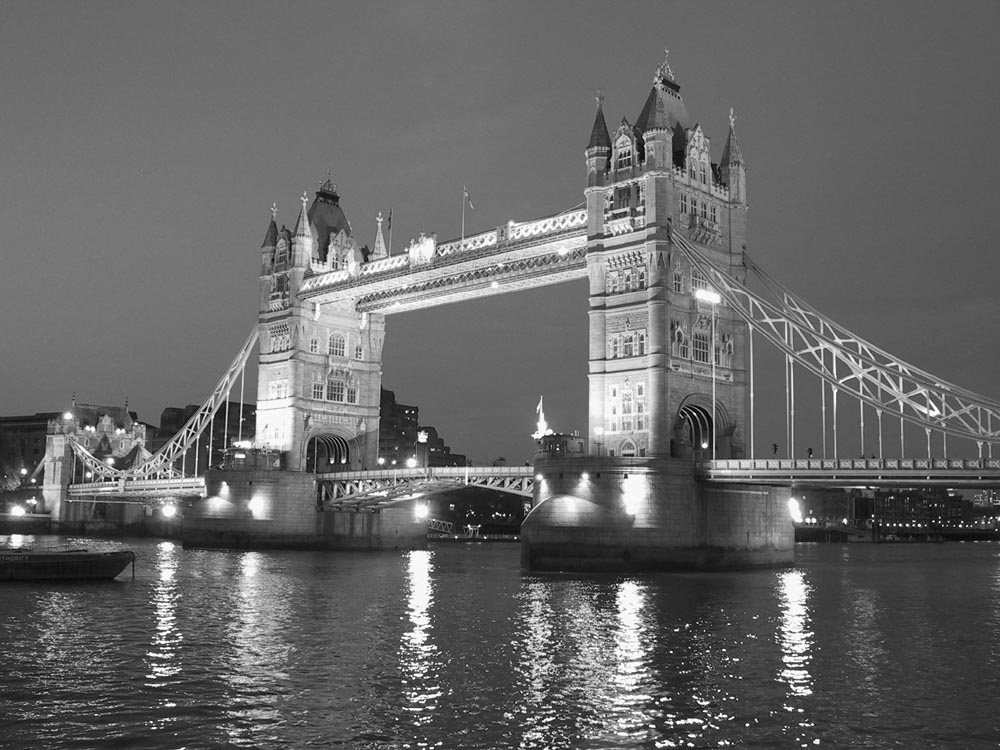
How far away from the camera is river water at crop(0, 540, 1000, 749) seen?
67.3 ft

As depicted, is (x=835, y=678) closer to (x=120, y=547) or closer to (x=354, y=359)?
(x=120, y=547)

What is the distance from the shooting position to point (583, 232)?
2498 inches

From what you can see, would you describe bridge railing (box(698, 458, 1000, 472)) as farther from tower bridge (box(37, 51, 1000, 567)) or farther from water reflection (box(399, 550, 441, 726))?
water reflection (box(399, 550, 441, 726))

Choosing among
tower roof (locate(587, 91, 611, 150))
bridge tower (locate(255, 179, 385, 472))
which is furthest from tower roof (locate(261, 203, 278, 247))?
tower roof (locate(587, 91, 611, 150))

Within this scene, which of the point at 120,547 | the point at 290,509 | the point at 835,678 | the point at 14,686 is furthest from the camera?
the point at 290,509

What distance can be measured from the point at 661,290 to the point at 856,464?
530 inches

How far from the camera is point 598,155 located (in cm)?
6272

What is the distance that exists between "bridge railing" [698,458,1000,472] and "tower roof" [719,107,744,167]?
1819 cm

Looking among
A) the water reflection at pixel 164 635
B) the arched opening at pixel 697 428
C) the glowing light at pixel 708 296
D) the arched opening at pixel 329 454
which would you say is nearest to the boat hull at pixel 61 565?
the water reflection at pixel 164 635

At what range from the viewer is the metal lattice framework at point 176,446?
295ft

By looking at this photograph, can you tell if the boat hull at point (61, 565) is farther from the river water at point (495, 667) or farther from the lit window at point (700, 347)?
the lit window at point (700, 347)

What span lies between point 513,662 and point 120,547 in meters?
34.7

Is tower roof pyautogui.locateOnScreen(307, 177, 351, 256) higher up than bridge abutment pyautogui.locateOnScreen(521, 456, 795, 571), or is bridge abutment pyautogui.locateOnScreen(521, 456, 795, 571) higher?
tower roof pyautogui.locateOnScreen(307, 177, 351, 256)

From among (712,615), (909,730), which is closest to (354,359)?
(712,615)
